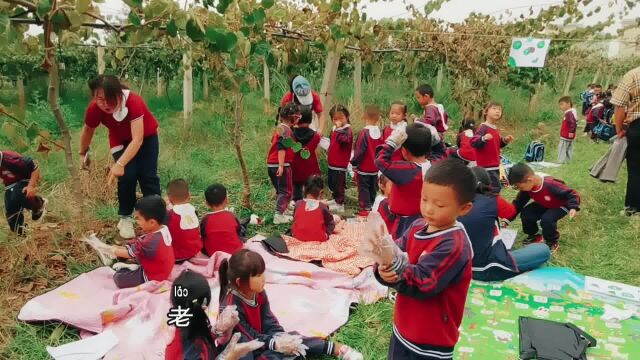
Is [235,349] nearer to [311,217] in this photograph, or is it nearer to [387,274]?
[387,274]

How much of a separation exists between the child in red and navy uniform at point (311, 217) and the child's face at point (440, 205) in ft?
8.67

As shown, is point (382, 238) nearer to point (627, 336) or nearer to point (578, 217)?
point (627, 336)

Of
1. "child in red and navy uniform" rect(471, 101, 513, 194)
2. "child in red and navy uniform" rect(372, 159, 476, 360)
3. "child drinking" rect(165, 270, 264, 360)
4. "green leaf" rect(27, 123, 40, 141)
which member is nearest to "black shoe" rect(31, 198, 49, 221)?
"green leaf" rect(27, 123, 40, 141)

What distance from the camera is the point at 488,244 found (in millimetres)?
3518

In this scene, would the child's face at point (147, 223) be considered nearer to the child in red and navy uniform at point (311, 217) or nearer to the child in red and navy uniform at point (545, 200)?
the child in red and navy uniform at point (311, 217)

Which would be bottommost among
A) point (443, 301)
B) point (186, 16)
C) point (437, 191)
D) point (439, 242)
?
point (443, 301)

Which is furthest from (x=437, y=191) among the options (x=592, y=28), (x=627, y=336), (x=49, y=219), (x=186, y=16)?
(x=592, y=28)

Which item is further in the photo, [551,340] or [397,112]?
[397,112]

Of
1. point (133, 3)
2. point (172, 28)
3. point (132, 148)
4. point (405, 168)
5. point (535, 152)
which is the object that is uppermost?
point (133, 3)

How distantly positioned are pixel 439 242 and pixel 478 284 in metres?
2.17

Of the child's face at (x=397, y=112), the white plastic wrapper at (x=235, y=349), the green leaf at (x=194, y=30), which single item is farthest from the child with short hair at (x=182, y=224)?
the child's face at (x=397, y=112)

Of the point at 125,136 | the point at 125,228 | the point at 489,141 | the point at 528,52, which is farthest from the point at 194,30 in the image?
the point at 528,52

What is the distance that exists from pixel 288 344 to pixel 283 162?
268cm

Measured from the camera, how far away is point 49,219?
13.9ft
